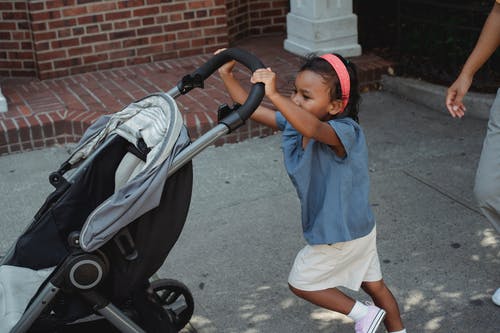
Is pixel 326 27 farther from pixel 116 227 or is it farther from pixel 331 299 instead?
pixel 116 227

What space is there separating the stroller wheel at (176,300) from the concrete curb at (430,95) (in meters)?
3.43

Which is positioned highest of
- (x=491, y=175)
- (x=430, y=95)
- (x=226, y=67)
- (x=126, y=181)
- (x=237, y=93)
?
(x=226, y=67)

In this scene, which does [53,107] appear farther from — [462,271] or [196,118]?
[462,271]

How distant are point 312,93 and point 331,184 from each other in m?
0.36

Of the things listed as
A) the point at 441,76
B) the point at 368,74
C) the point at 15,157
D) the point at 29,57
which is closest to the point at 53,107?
the point at 15,157

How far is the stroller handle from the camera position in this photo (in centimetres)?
278

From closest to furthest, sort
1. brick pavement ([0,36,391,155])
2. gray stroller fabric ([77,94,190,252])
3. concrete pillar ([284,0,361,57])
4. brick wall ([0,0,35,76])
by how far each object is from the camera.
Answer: gray stroller fabric ([77,94,190,252]) → brick pavement ([0,36,391,155]) → brick wall ([0,0,35,76]) → concrete pillar ([284,0,361,57])

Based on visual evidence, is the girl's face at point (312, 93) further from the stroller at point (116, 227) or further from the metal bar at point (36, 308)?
the metal bar at point (36, 308)

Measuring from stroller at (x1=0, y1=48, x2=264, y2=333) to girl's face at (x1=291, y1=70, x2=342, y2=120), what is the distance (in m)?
0.18

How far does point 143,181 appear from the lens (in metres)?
2.69

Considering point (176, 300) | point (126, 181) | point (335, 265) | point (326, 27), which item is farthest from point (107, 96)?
point (335, 265)

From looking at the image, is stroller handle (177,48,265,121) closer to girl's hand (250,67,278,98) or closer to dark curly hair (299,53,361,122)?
girl's hand (250,67,278,98)

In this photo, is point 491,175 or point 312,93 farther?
point 491,175

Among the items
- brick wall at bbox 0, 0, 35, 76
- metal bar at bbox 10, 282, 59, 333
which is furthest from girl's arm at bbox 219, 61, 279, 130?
brick wall at bbox 0, 0, 35, 76
